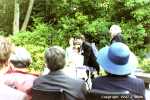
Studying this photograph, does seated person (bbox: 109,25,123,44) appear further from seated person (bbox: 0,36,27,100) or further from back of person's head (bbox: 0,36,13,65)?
back of person's head (bbox: 0,36,13,65)

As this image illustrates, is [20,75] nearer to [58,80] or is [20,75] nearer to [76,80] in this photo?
[58,80]

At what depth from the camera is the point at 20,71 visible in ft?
18.0

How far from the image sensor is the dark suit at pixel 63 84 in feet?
17.1

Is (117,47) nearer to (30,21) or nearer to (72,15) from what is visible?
(72,15)

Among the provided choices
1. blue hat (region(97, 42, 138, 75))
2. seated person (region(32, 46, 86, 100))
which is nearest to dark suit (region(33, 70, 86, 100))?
seated person (region(32, 46, 86, 100))

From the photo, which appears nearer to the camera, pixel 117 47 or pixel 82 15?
pixel 117 47

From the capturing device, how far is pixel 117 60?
5.23 meters

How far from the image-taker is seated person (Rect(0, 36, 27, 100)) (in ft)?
14.3

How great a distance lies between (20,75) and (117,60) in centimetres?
101

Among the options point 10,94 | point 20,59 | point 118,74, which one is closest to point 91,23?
point 20,59

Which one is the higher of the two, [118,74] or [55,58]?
[55,58]

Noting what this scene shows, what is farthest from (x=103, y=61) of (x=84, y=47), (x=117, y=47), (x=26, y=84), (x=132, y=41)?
(x=132, y=41)

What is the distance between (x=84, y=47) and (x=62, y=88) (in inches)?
270

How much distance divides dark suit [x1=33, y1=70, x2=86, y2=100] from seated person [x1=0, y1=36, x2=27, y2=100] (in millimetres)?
370
